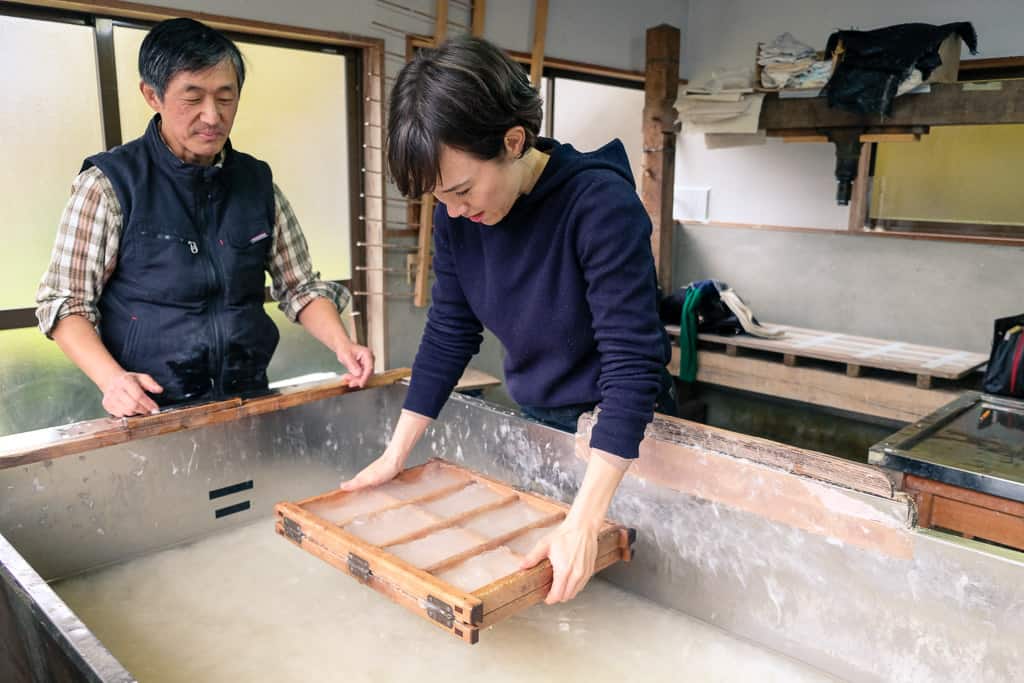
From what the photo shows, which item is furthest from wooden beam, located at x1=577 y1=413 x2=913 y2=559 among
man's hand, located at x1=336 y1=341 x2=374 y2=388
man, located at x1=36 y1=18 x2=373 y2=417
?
man, located at x1=36 y1=18 x2=373 y2=417

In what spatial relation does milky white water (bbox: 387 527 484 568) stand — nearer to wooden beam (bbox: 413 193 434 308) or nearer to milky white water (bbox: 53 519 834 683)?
milky white water (bbox: 53 519 834 683)

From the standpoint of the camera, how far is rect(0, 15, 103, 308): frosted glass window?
2979mm

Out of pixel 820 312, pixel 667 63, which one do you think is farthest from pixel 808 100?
pixel 820 312

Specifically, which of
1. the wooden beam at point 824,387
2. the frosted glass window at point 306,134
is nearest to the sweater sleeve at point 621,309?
the frosted glass window at point 306,134

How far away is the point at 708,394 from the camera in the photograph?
513 centimetres

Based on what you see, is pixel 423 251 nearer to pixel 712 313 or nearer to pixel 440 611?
pixel 712 313

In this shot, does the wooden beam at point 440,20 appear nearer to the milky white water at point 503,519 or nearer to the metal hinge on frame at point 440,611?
the milky white water at point 503,519

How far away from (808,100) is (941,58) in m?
0.63

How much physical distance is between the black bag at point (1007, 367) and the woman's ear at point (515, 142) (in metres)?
1.86

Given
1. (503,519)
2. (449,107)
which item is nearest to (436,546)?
(503,519)

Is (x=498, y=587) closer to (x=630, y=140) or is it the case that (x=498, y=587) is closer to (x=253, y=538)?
(x=253, y=538)

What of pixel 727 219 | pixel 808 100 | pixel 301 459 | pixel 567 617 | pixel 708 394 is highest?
pixel 808 100

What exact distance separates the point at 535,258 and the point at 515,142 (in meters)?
0.23

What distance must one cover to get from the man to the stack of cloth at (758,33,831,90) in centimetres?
304
